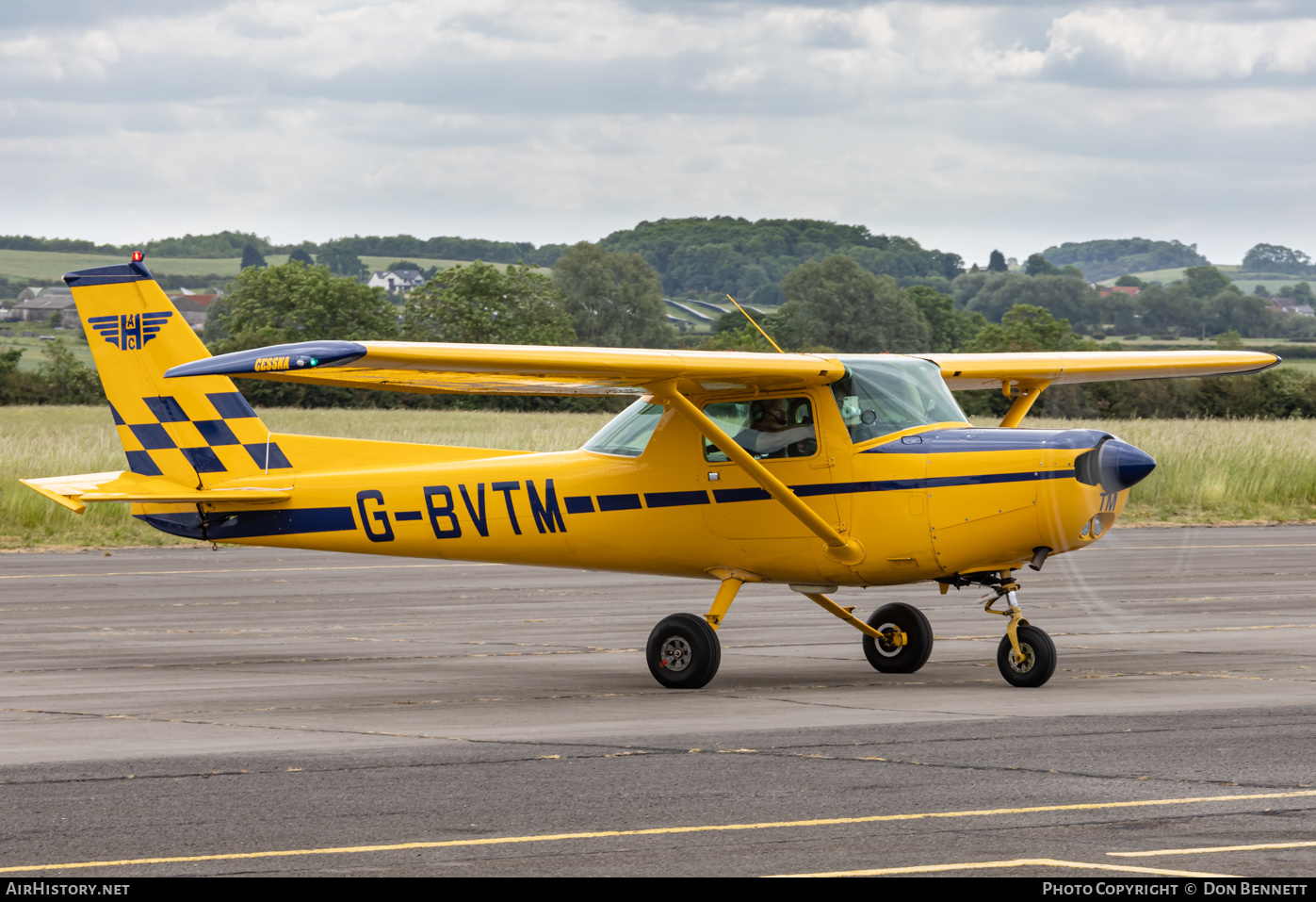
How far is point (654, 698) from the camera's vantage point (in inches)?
420

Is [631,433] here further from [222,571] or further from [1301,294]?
[1301,294]

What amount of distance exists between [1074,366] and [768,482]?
12.7ft

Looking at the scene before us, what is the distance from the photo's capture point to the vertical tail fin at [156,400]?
13.2 metres

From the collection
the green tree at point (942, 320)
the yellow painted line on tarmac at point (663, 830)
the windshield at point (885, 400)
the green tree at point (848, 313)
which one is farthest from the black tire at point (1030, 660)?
the green tree at point (942, 320)

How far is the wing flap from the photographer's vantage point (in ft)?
41.8

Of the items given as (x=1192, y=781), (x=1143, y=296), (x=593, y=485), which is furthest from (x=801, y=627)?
(x=1143, y=296)

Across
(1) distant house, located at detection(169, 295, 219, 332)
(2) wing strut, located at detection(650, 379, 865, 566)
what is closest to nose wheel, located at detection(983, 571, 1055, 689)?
(2) wing strut, located at detection(650, 379, 865, 566)

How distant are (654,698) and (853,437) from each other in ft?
7.76

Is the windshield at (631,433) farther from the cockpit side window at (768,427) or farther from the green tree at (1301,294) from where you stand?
the green tree at (1301,294)

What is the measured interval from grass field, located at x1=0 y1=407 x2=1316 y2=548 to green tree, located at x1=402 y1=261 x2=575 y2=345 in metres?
33.1

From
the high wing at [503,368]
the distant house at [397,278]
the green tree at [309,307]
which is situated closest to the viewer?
the high wing at [503,368]

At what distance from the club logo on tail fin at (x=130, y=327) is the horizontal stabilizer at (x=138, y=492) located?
1149 mm

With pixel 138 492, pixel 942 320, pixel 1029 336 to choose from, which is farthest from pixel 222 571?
pixel 942 320

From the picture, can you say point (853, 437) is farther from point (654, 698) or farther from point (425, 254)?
point (425, 254)
